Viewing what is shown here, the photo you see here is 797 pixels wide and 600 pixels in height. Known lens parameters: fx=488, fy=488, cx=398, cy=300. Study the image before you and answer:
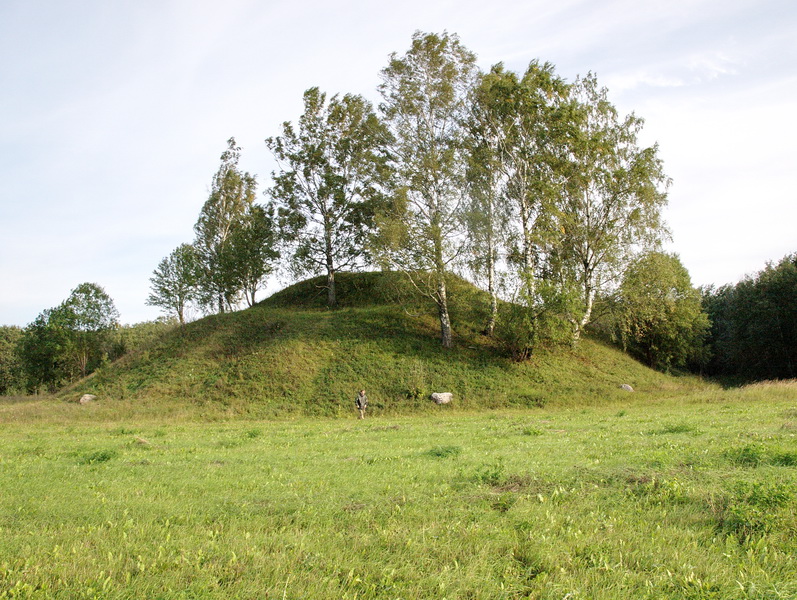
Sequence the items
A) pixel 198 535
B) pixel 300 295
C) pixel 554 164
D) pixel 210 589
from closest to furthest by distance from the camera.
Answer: pixel 210 589 → pixel 198 535 → pixel 554 164 → pixel 300 295

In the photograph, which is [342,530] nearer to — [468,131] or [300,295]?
[468,131]

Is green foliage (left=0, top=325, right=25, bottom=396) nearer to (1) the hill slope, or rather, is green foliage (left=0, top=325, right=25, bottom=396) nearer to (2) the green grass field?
(1) the hill slope

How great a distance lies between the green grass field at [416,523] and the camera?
18.1 ft

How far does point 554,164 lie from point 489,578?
37656mm

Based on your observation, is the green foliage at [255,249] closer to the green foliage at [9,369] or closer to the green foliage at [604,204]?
the green foliage at [604,204]

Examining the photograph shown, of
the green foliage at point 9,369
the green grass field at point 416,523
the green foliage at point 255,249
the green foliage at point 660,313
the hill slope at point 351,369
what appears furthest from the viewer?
the green foliage at point 9,369

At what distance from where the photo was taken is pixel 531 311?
35.1m

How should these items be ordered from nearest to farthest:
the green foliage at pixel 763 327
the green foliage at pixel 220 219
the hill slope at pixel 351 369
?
1. the hill slope at pixel 351 369
2. the green foliage at pixel 763 327
3. the green foliage at pixel 220 219

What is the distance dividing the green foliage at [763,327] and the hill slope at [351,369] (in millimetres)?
11044

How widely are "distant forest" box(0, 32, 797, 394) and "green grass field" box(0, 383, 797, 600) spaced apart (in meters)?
25.2

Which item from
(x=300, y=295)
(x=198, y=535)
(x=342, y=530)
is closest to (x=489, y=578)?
(x=342, y=530)

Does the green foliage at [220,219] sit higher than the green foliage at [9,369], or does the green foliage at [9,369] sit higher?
the green foliage at [220,219]

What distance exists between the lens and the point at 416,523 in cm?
726

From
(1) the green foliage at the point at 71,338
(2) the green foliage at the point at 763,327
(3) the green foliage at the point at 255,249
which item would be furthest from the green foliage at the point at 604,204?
(1) the green foliage at the point at 71,338
